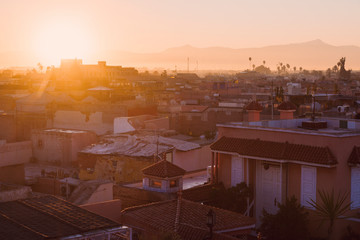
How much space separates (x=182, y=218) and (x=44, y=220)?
4086 mm

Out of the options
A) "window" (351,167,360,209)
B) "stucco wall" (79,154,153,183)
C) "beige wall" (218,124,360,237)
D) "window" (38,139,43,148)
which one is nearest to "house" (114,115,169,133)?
"window" (38,139,43,148)

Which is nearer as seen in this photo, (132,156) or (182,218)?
(182,218)

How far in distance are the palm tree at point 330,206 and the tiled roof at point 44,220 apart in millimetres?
5983

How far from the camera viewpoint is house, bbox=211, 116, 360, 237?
14430 mm

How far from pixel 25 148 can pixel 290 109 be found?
19897mm

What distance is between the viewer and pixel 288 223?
555 inches

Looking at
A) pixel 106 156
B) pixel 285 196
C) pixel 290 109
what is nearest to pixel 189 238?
pixel 285 196

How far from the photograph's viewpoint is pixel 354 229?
14.7 meters

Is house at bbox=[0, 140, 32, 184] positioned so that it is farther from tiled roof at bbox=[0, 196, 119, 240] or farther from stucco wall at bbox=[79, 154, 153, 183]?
tiled roof at bbox=[0, 196, 119, 240]

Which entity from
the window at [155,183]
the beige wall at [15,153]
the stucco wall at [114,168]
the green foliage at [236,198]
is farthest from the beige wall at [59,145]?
the green foliage at [236,198]

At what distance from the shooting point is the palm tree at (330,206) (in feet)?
46.2

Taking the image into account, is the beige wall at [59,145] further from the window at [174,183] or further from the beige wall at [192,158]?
the window at [174,183]

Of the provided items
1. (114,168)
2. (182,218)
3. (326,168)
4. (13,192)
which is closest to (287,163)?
(326,168)

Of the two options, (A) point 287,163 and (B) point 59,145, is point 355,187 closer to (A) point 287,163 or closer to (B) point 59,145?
(A) point 287,163
